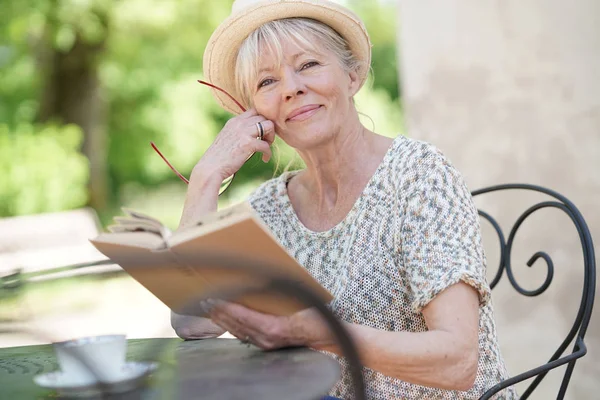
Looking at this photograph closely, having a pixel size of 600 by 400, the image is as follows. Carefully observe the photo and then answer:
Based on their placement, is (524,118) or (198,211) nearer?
(198,211)

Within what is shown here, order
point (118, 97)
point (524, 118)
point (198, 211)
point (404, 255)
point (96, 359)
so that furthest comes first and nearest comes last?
1. point (118, 97)
2. point (524, 118)
3. point (198, 211)
4. point (404, 255)
5. point (96, 359)

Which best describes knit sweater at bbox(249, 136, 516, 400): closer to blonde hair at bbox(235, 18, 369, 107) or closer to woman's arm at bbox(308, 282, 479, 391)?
woman's arm at bbox(308, 282, 479, 391)

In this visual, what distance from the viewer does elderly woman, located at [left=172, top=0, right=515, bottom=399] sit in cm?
164

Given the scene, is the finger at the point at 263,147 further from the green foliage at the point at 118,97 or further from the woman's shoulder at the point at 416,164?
the green foliage at the point at 118,97

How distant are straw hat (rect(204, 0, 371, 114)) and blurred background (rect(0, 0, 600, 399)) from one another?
304 millimetres

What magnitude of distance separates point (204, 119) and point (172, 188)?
237 inches

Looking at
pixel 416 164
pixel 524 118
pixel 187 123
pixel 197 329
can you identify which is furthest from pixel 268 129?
pixel 187 123

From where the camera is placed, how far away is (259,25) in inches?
90.0

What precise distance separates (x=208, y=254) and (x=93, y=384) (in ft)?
1.06

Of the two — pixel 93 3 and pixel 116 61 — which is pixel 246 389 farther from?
pixel 116 61

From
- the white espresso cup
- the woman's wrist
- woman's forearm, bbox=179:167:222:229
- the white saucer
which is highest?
woman's forearm, bbox=179:167:222:229

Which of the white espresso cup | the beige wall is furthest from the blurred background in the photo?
the white espresso cup

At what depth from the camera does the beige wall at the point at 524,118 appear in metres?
3.03

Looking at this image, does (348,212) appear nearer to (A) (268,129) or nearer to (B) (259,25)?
(A) (268,129)
